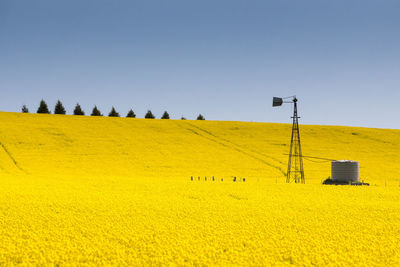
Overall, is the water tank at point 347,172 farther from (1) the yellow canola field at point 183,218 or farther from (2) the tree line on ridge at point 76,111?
(2) the tree line on ridge at point 76,111

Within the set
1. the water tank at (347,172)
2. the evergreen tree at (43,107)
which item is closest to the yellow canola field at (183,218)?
the water tank at (347,172)

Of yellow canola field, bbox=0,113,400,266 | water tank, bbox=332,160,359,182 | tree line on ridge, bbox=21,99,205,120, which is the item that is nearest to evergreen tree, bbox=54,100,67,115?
tree line on ridge, bbox=21,99,205,120

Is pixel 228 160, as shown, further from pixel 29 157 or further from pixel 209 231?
pixel 209 231

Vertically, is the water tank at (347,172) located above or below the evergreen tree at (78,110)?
below

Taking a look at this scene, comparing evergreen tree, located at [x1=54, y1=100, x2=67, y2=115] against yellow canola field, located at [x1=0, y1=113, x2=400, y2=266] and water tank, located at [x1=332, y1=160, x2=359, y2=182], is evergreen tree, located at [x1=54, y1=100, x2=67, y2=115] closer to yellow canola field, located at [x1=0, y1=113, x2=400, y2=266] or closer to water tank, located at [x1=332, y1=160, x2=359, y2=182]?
yellow canola field, located at [x1=0, y1=113, x2=400, y2=266]

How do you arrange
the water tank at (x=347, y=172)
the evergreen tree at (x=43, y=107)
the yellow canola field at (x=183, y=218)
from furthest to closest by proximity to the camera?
the evergreen tree at (x=43, y=107) → the water tank at (x=347, y=172) → the yellow canola field at (x=183, y=218)

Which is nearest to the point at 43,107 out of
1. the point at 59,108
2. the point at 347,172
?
the point at 59,108

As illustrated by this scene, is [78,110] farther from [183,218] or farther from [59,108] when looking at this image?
[183,218]

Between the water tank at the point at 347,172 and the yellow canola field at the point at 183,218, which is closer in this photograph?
the yellow canola field at the point at 183,218

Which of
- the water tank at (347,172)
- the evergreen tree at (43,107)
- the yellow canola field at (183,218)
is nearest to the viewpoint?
the yellow canola field at (183,218)

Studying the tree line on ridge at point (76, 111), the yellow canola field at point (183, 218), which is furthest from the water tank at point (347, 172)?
the tree line on ridge at point (76, 111)

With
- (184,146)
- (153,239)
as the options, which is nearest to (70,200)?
(153,239)

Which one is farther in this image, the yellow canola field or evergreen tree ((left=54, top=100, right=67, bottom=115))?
evergreen tree ((left=54, top=100, right=67, bottom=115))

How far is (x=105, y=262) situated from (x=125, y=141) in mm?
39939
